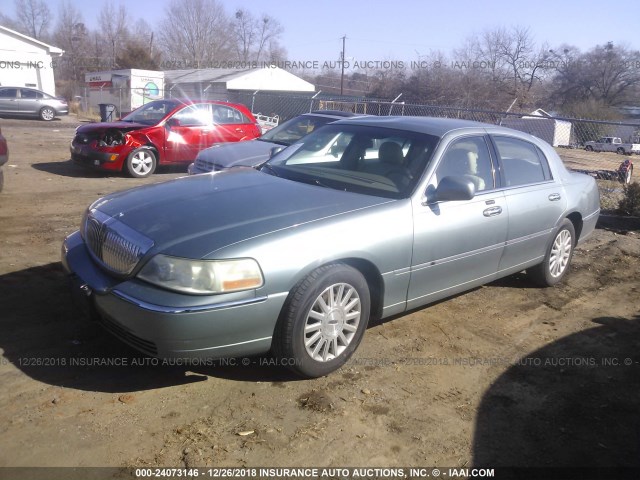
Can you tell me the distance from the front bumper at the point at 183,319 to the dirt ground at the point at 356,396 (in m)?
0.36

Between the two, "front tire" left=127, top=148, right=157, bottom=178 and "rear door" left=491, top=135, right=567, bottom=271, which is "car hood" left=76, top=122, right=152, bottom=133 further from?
"rear door" left=491, top=135, right=567, bottom=271

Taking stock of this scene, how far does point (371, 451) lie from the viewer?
290 centimetres

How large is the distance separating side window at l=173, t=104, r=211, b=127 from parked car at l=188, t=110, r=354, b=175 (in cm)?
253

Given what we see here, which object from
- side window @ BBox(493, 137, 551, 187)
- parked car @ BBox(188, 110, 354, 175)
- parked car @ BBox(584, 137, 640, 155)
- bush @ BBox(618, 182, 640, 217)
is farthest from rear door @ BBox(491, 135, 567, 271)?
parked car @ BBox(584, 137, 640, 155)

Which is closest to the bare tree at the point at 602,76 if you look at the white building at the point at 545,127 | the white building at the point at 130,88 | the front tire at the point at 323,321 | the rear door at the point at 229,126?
the white building at the point at 545,127

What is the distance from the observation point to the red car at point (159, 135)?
10.3 metres

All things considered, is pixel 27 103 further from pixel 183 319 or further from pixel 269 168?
pixel 183 319

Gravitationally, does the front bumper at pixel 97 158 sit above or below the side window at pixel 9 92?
below

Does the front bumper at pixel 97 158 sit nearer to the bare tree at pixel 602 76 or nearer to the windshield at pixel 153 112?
the windshield at pixel 153 112

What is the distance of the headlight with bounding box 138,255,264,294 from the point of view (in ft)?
9.91

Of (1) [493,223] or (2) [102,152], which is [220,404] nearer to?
(1) [493,223]

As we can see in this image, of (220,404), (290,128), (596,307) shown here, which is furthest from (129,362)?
(290,128)

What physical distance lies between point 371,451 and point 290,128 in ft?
23.8

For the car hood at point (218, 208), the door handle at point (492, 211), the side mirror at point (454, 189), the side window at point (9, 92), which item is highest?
the side window at point (9, 92)
